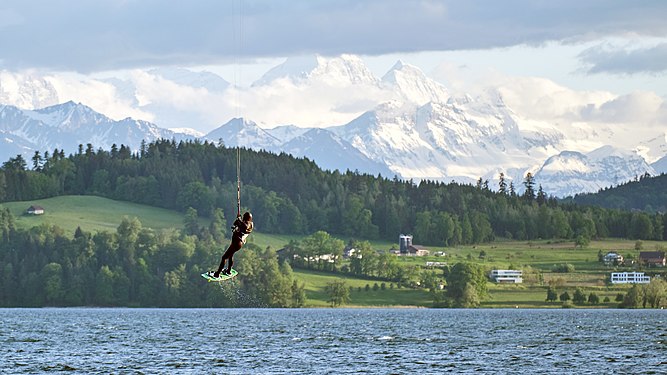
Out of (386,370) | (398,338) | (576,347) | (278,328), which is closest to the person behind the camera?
(386,370)

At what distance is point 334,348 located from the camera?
142125 millimetres

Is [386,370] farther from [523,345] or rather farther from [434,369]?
[523,345]

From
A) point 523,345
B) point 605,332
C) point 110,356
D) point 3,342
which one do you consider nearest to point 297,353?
point 110,356

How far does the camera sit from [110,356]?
424ft

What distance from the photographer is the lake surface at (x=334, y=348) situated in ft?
375

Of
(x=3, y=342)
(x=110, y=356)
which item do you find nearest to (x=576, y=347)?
(x=110, y=356)

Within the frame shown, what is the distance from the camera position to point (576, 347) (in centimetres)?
14275

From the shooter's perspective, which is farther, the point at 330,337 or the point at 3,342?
the point at 330,337

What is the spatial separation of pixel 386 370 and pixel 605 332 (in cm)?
6895

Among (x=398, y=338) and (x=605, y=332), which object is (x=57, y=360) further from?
(x=605, y=332)

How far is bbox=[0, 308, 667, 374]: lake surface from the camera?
114m

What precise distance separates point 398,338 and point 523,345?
1931 centimetres

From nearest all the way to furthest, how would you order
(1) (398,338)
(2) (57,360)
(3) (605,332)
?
(2) (57,360) < (1) (398,338) < (3) (605,332)

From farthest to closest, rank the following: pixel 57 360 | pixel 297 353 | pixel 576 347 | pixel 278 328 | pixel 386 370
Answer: pixel 278 328 < pixel 576 347 < pixel 297 353 < pixel 57 360 < pixel 386 370
